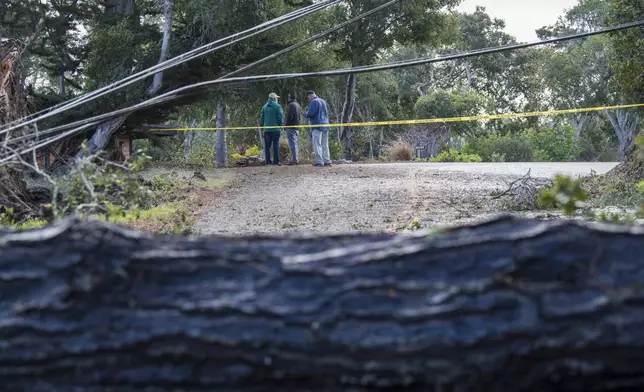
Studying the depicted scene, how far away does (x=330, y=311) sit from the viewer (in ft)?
7.61

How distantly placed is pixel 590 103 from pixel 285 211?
42622 mm

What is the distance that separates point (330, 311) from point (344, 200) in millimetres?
10930

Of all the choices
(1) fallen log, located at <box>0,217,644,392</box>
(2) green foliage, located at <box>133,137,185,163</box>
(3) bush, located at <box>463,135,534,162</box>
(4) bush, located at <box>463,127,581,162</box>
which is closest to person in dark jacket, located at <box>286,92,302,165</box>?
(2) green foliage, located at <box>133,137,185,163</box>

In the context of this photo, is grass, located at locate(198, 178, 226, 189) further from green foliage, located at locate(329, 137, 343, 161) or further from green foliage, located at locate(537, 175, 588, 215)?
green foliage, located at locate(537, 175, 588, 215)

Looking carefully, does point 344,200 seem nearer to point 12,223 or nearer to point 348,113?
point 12,223

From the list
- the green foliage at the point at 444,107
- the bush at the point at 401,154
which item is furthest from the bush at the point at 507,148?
the bush at the point at 401,154

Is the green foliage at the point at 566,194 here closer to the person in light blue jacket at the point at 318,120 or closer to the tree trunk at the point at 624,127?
the person in light blue jacket at the point at 318,120

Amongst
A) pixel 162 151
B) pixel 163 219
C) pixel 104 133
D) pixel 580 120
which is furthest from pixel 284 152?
pixel 580 120

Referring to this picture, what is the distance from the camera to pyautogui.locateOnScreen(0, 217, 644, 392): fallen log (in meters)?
2.22

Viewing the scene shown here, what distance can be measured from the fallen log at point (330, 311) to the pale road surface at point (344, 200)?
23.5 feet

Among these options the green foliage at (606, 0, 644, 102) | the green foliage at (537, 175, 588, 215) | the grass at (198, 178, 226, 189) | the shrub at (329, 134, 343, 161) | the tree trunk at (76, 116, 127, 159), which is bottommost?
the shrub at (329, 134, 343, 161)

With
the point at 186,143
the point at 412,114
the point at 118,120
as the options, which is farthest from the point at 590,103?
the point at 118,120

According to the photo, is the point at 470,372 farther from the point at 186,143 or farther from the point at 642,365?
the point at 186,143

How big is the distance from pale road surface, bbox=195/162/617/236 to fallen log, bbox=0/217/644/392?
23.5ft
